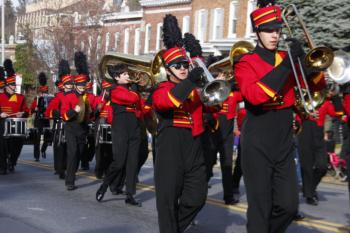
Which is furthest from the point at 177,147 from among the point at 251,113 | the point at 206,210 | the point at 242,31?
the point at 242,31

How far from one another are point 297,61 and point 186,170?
1.70m

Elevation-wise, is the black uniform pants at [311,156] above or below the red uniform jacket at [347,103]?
below

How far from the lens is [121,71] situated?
10695 mm

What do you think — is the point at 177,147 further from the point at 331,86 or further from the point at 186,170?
the point at 331,86

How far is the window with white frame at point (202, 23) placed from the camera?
39844 mm

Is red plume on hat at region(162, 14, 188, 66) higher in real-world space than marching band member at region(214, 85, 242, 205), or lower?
higher

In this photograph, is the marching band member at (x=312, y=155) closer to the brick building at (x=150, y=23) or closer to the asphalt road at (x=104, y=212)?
the asphalt road at (x=104, y=212)

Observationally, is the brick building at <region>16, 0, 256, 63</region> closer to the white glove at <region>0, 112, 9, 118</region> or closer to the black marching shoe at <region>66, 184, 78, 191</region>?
the white glove at <region>0, 112, 9, 118</region>

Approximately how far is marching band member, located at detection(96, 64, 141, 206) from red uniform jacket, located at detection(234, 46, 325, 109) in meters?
4.62

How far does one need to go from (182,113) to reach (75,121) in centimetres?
601

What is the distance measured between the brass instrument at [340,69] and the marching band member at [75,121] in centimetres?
641

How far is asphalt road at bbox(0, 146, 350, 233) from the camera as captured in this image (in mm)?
8781

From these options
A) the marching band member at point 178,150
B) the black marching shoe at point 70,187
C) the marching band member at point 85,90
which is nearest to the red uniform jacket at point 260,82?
the marching band member at point 178,150

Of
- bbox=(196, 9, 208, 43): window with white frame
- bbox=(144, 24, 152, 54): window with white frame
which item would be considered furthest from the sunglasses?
bbox=(144, 24, 152, 54): window with white frame
